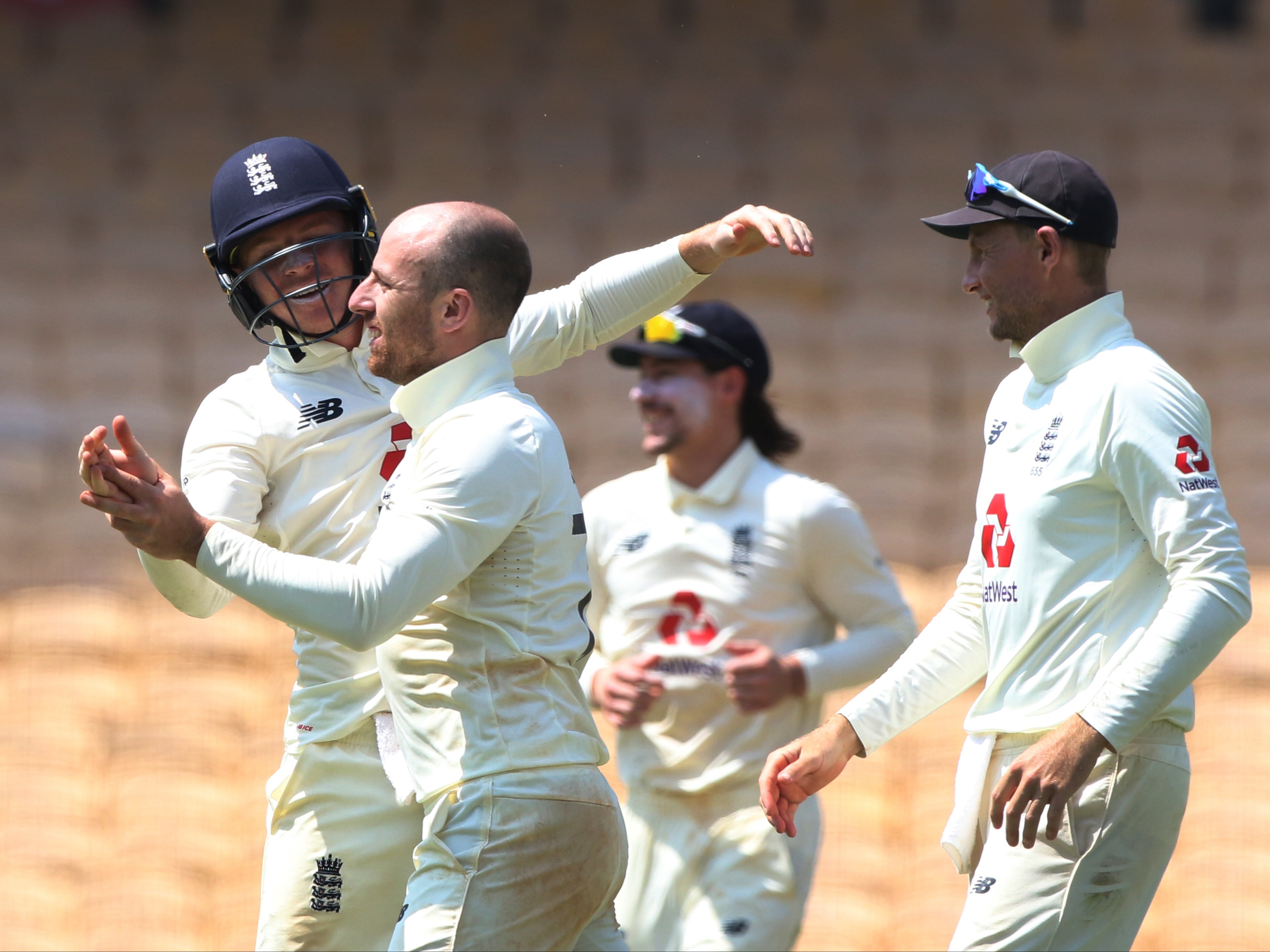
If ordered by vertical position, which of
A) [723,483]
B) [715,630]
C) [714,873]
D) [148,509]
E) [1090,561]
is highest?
[148,509]

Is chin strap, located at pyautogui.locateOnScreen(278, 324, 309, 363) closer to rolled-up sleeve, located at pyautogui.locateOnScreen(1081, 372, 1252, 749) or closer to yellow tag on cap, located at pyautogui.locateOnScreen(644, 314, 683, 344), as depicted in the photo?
rolled-up sleeve, located at pyautogui.locateOnScreen(1081, 372, 1252, 749)

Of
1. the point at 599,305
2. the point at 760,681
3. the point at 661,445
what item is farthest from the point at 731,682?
the point at 599,305

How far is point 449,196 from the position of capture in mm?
7750

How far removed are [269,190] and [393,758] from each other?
1004 millimetres

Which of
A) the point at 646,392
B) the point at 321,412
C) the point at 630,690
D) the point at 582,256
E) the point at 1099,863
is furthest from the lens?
the point at 582,256

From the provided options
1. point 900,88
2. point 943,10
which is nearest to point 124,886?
point 900,88

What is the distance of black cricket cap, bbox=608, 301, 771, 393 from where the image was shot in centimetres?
410

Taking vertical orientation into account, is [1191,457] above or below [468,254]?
below

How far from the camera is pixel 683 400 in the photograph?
13.3 ft

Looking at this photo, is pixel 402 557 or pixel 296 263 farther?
pixel 296 263

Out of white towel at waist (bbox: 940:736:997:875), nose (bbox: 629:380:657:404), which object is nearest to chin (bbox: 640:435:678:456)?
nose (bbox: 629:380:657:404)

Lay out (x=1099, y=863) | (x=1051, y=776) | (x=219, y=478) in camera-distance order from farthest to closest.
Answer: (x=219, y=478) < (x=1099, y=863) < (x=1051, y=776)

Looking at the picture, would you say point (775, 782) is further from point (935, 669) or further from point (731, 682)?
point (731, 682)

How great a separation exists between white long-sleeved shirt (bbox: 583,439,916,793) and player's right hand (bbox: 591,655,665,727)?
0.05m
